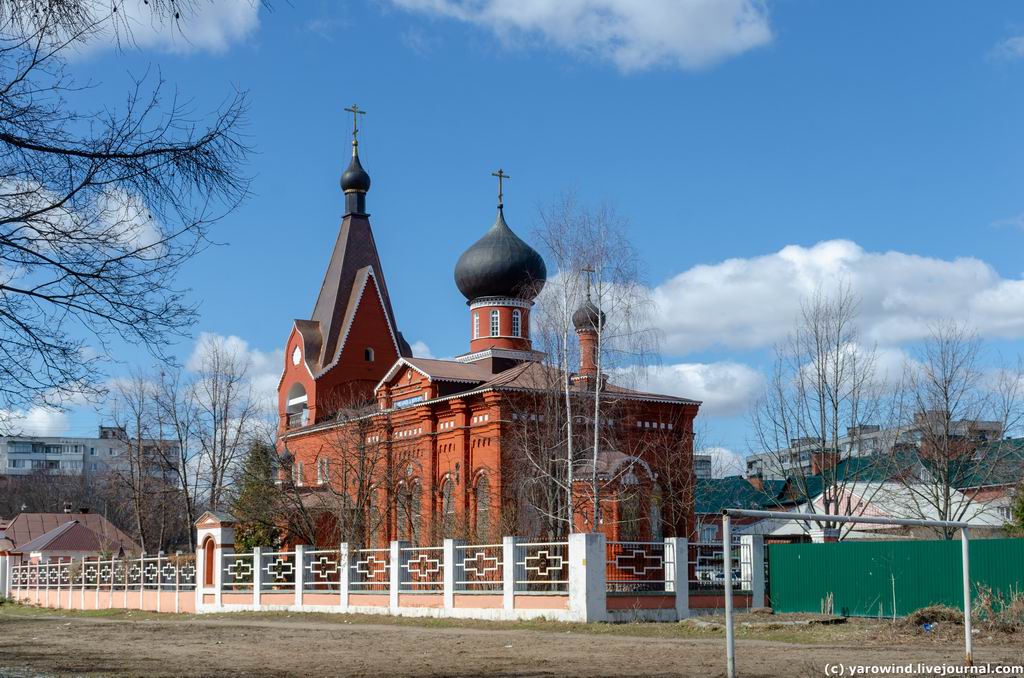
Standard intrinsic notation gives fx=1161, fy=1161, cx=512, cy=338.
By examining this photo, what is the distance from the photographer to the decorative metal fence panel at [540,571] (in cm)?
2066

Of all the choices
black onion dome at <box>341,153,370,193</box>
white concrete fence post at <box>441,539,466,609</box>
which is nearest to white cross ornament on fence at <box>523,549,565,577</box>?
white concrete fence post at <box>441,539,466,609</box>

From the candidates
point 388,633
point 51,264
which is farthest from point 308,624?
point 51,264

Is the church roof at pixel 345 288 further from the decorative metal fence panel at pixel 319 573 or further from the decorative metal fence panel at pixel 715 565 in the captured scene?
the decorative metal fence panel at pixel 715 565

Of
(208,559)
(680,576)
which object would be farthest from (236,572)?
(680,576)

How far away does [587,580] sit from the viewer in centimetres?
1969

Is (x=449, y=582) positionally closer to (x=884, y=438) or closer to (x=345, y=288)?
(x=884, y=438)

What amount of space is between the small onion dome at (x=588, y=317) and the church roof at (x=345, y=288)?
1550 cm

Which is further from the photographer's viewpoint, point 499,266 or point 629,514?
point 499,266

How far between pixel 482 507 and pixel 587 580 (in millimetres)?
12004

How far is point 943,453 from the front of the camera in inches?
1243

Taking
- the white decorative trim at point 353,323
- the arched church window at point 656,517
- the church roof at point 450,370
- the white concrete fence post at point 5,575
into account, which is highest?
the white decorative trim at point 353,323

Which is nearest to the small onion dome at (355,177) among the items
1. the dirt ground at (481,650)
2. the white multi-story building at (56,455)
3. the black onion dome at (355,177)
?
the black onion dome at (355,177)

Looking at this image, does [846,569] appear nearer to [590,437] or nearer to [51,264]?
[590,437]

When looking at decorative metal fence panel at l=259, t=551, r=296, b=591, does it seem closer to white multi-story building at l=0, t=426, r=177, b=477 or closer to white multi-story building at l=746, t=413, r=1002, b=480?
white multi-story building at l=746, t=413, r=1002, b=480
